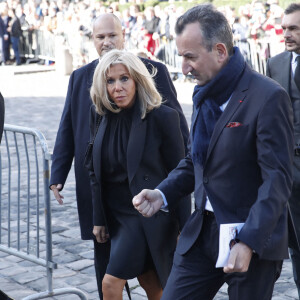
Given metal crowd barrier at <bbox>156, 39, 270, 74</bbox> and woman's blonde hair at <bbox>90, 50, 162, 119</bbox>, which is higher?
woman's blonde hair at <bbox>90, 50, 162, 119</bbox>

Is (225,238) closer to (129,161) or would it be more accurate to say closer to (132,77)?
(129,161)

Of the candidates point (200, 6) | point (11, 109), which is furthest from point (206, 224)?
point (11, 109)

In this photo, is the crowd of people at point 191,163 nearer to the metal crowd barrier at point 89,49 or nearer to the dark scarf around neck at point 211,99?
the dark scarf around neck at point 211,99

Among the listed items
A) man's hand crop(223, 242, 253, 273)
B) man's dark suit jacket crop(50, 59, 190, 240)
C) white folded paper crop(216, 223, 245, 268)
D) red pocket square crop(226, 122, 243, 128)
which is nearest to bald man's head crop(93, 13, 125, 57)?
man's dark suit jacket crop(50, 59, 190, 240)

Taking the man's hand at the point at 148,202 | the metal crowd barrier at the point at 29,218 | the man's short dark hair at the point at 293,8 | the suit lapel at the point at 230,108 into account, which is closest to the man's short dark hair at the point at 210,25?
the suit lapel at the point at 230,108

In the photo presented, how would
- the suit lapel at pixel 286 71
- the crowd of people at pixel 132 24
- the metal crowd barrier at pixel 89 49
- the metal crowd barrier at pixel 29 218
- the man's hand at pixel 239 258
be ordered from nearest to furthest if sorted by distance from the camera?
the man's hand at pixel 239 258
the suit lapel at pixel 286 71
the metal crowd barrier at pixel 29 218
the metal crowd barrier at pixel 89 49
the crowd of people at pixel 132 24

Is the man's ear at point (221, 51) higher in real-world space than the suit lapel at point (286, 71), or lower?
higher

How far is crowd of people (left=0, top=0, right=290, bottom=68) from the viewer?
17.0m

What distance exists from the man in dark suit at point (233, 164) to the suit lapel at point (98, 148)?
3.25ft

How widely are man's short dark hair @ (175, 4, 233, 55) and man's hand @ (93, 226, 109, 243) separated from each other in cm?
161

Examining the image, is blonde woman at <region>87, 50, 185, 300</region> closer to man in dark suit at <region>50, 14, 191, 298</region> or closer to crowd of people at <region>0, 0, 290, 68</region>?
man in dark suit at <region>50, 14, 191, 298</region>

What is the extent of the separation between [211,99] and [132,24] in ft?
66.1

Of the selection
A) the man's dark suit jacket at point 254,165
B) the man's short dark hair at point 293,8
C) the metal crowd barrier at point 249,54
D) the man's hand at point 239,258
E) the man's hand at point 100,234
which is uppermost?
the man's short dark hair at point 293,8

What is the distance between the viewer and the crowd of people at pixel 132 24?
1702cm
